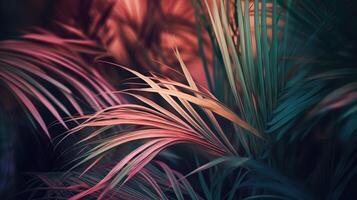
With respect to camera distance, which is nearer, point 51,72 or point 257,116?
point 257,116

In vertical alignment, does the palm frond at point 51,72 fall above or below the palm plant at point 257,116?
above

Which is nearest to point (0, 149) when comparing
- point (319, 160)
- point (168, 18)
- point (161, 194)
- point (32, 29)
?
point (32, 29)

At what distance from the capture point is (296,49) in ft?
3.45

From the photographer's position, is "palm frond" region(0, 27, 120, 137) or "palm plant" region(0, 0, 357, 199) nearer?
"palm plant" region(0, 0, 357, 199)

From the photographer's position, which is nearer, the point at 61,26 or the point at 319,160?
the point at 319,160

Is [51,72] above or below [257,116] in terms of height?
above

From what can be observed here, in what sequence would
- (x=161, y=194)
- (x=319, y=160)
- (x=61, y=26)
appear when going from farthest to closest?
(x=61, y=26)
(x=319, y=160)
(x=161, y=194)

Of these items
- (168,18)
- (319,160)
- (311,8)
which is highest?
(168,18)

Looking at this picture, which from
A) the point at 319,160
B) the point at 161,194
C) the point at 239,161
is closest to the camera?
the point at 239,161

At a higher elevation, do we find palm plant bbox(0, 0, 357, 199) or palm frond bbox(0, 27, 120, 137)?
palm frond bbox(0, 27, 120, 137)

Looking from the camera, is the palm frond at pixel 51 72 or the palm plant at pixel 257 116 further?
the palm frond at pixel 51 72

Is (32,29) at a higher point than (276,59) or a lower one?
higher

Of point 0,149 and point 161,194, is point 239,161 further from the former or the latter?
point 0,149

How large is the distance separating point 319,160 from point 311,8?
1.22ft
